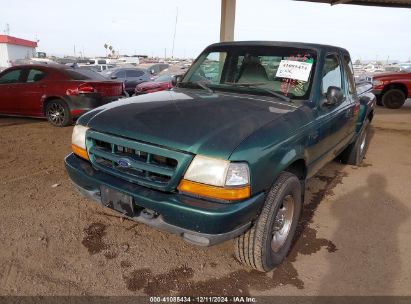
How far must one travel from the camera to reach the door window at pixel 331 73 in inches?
135

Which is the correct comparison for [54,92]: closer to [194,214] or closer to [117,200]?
[117,200]

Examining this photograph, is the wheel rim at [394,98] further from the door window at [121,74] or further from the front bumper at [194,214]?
the front bumper at [194,214]

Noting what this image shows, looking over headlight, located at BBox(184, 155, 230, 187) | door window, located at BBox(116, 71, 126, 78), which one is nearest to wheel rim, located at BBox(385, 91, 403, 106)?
door window, located at BBox(116, 71, 126, 78)

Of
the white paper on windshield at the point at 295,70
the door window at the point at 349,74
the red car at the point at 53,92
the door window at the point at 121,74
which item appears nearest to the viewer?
the white paper on windshield at the point at 295,70

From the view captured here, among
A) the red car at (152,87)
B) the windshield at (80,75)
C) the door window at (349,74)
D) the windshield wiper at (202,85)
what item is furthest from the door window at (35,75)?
the door window at (349,74)

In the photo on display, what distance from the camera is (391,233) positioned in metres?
3.47

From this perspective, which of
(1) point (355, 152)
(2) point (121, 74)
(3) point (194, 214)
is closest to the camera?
(3) point (194, 214)

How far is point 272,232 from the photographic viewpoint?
8.66ft

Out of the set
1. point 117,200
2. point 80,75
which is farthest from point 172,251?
point 80,75

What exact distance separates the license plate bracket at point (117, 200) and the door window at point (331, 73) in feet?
7.11

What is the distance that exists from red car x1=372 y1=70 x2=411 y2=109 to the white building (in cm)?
5840

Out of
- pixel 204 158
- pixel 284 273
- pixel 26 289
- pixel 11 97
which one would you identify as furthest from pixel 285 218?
pixel 11 97

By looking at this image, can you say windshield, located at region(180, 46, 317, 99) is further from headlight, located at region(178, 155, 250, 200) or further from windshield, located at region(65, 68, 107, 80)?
windshield, located at region(65, 68, 107, 80)

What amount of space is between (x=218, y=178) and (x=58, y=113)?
6.36m
